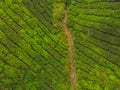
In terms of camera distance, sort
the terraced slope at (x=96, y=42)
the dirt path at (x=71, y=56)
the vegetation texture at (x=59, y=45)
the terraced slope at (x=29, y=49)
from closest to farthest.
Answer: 1. the terraced slope at (x=29, y=49)
2. the vegetation texture at (x=59, y=45)
3. the dirt path at (x=71, y=56)
4. the terraced slope at (x=96, y=42)

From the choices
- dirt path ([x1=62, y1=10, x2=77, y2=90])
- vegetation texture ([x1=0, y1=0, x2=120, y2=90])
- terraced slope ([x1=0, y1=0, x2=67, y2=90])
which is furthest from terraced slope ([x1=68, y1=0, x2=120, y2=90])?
terraced slope ([x1=0, y1=0, x2=67, y2=90])

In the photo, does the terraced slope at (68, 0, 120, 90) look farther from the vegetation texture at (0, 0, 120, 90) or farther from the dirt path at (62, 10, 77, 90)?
the dirt path at (62, 10, 77, 90)

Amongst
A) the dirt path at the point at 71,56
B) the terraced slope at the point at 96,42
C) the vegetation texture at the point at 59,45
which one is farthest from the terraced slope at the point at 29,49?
the terraced slope at the point at 96,42

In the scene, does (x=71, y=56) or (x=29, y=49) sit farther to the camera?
(x=71, y=56)

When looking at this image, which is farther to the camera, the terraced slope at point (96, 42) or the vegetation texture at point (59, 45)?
the terraced slope at point (96, 42)

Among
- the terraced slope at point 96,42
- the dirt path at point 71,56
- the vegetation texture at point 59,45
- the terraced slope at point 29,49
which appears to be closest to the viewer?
the terraced slope at point 29,49

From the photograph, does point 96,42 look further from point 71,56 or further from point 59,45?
point 59,45

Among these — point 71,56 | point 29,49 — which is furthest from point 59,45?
point 29,49

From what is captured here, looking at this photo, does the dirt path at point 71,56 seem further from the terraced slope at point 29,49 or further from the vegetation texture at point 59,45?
the terraced slope at point 29,49
